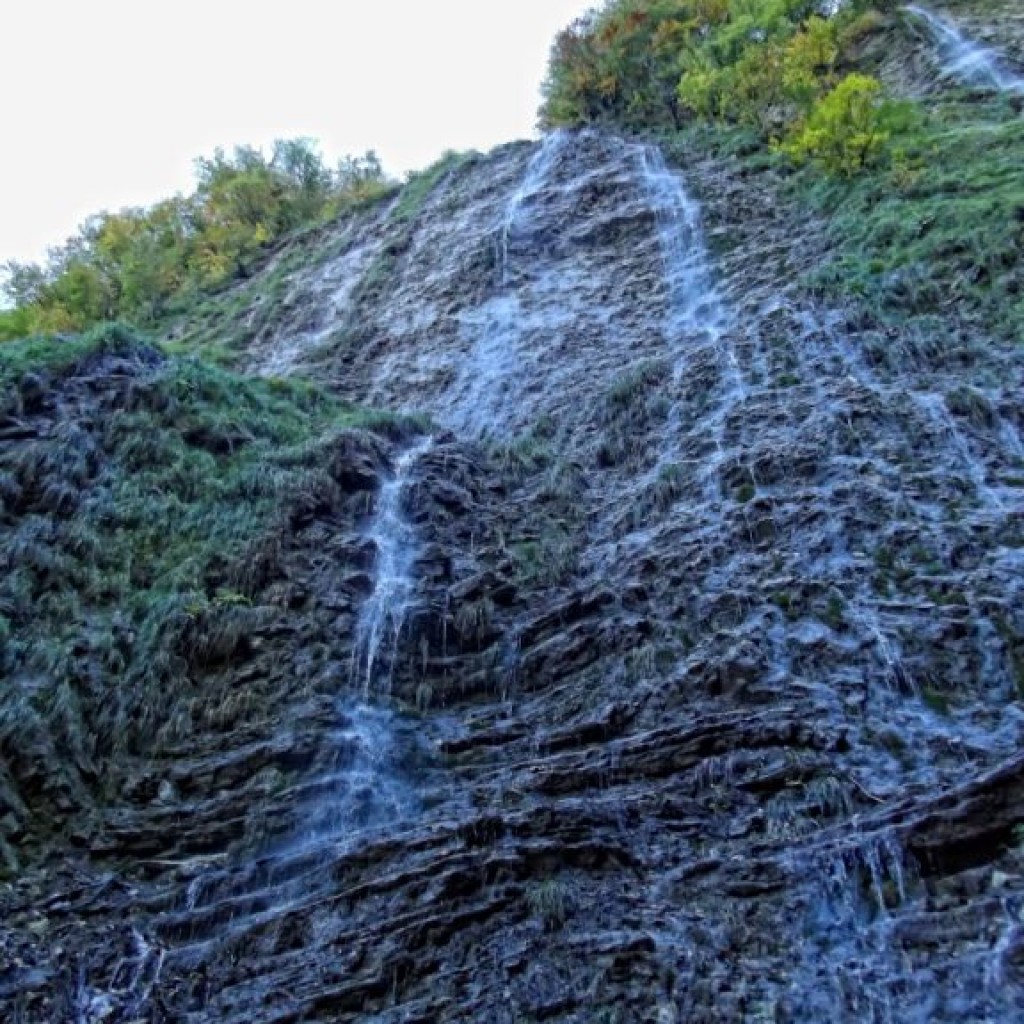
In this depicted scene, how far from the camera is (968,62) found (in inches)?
811

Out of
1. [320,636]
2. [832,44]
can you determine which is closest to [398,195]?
[832,44]

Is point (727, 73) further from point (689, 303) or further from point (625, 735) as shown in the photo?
point (625, 735)

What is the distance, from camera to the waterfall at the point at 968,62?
19.5m

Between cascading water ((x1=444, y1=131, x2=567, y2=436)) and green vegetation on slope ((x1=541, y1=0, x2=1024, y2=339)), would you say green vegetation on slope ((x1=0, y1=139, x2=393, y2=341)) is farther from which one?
cascading water ((x1=444, y1=131, x2=567, y2=436))

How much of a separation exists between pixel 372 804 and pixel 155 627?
3451 mm

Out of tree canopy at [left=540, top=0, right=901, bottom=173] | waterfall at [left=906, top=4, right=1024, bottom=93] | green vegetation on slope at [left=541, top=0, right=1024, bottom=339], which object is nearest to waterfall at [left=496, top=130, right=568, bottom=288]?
tree canopy at [left=540, top=0, right=901, bottom=173]

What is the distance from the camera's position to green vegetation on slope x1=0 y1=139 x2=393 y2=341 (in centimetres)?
2752

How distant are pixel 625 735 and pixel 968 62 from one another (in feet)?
60.2

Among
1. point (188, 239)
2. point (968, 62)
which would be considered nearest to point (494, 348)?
point (968, 62)

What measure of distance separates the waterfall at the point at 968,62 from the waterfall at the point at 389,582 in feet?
47.2

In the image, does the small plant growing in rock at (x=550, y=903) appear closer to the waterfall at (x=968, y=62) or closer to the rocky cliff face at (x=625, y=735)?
the rocky cliff face at (x=625, y=735)

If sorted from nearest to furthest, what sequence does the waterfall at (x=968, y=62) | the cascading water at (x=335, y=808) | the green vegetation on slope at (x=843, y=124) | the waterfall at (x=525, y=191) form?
the cascading water at (x=335, y=808) → the green vegetation on slope at (x=843, y=124) → the waterfall at (x=968, y=62) → the waterfall at (x=525, y=191)

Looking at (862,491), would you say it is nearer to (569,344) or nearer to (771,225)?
(569,344)

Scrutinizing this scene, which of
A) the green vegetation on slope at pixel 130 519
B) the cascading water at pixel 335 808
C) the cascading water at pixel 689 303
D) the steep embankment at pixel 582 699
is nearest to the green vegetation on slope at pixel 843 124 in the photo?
the steep embankment at pixel 582 699
